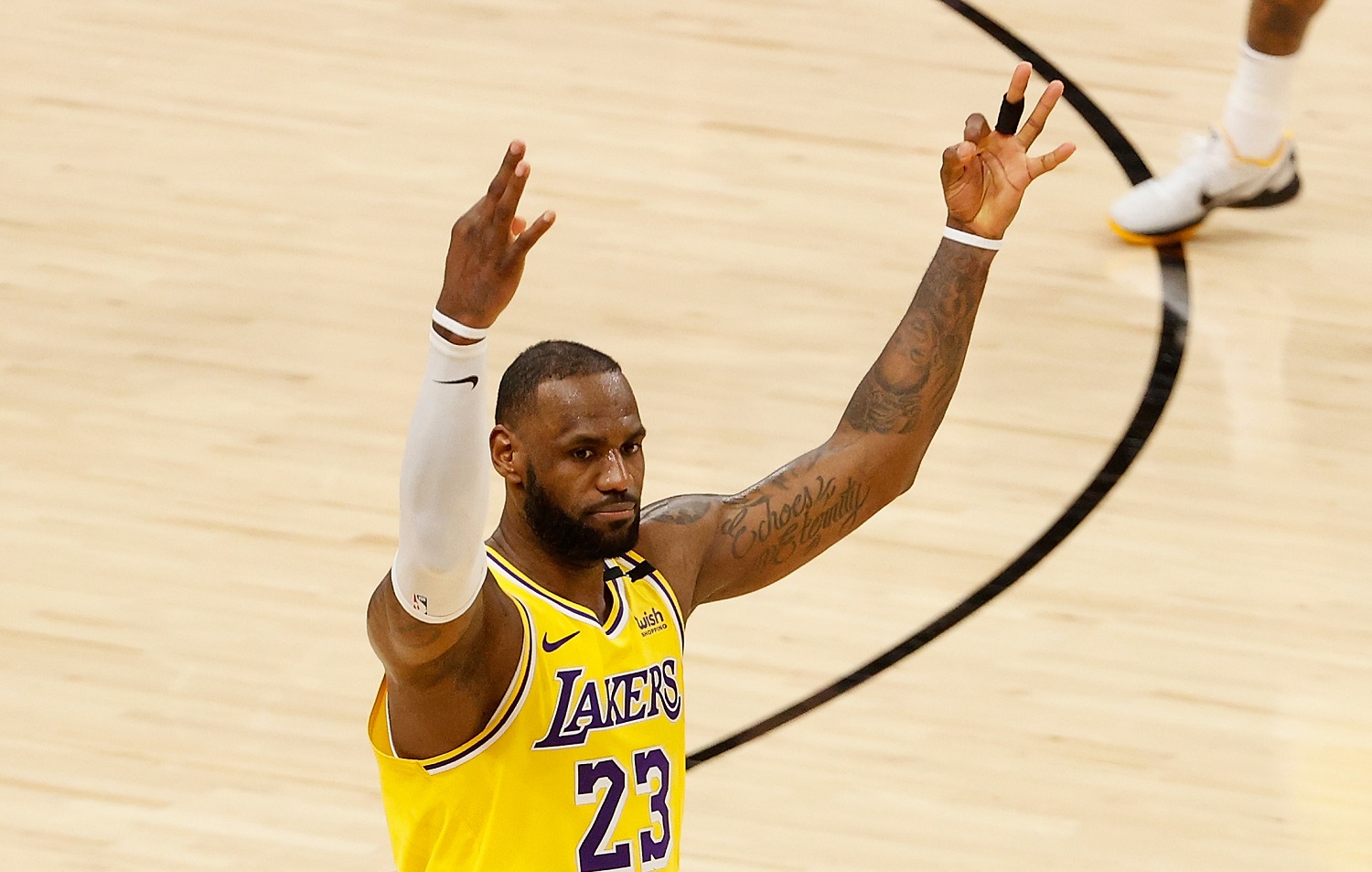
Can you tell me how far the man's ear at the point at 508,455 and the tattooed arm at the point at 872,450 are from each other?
34 centimetres

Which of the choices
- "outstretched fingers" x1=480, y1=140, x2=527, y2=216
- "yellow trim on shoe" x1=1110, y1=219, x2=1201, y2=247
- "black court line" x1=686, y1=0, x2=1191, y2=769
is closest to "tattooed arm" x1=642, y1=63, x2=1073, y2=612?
"outstretched fingers" x1=480, y1=140, x2=527, y2=216

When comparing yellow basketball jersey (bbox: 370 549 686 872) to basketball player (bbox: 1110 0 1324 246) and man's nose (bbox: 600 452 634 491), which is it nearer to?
man's nose (bbox: 600 452 634 491)

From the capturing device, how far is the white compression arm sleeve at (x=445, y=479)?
2371 mm

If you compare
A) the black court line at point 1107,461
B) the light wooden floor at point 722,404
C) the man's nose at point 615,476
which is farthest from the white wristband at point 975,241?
the black court line at point 1107,461

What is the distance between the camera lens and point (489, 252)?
2305 millimetres

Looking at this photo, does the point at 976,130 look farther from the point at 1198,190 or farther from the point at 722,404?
the point at 1198,190

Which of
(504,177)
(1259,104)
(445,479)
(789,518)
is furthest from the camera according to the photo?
(1259,104)

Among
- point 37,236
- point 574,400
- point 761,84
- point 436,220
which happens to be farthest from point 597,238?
point 574,400

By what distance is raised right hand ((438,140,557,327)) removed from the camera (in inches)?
89.6

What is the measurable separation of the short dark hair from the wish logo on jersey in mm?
388

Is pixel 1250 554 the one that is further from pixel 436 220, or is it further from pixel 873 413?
pixel 436 220

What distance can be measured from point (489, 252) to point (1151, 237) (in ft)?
15.2

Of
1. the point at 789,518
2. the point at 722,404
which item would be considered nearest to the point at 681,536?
the point at 789,518

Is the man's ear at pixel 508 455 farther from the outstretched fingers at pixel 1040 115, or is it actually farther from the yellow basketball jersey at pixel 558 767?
the outstretched fingers at pixel 1040 115
